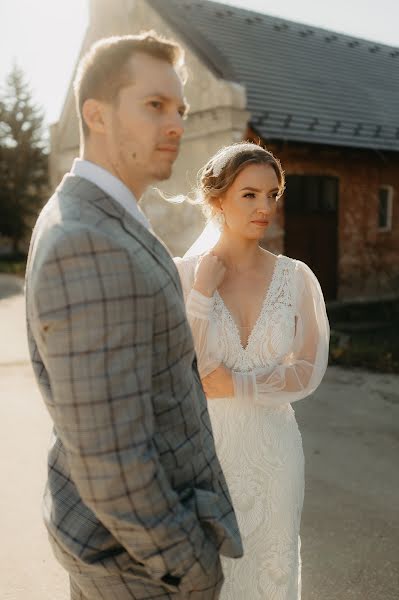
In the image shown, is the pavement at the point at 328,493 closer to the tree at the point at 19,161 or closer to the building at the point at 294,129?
the building at the point at 294,129

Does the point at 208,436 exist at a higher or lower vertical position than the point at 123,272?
lower

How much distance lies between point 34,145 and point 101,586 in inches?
1492

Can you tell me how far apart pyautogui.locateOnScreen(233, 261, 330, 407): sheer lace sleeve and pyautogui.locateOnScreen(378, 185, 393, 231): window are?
13750mm

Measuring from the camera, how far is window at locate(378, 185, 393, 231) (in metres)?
15.7

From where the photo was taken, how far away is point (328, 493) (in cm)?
447

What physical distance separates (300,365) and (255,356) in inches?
7.6

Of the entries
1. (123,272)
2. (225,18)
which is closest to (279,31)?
(225,18)

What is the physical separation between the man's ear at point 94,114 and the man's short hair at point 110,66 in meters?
0.01

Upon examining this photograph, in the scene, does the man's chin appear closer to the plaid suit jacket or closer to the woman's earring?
the plaid suit jacket

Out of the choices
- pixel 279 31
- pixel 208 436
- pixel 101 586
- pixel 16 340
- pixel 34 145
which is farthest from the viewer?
pixel 34 145

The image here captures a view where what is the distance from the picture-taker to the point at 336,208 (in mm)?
14586

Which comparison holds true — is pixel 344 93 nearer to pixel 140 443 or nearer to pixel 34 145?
pixel 140 443

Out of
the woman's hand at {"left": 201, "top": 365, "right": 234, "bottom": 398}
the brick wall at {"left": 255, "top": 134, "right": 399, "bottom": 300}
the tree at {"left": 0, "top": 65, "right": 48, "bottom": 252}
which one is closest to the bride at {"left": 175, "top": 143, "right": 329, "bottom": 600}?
the woman's hand at {"left": 201, "top": 365, "right": 234, "bottom": 398}

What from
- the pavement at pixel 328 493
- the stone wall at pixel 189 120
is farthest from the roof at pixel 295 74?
the pavement at pixel 328 493
